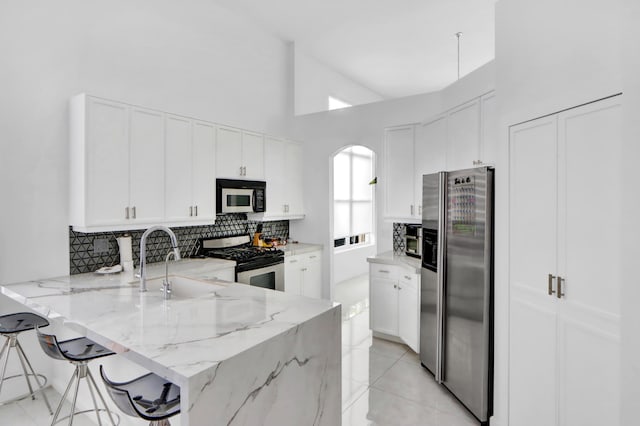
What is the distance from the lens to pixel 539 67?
2.03 metres

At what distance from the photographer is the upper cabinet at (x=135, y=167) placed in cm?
301

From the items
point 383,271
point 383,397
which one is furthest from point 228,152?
point 383,397

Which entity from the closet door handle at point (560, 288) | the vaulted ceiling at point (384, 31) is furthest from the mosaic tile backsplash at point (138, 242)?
the closet door handle at point (560, 288)

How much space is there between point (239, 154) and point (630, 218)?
12.6 feet

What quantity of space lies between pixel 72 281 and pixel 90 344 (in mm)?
936

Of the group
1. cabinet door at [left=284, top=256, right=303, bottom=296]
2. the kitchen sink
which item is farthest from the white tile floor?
cabinet door at [left=284, top=256, right=303, bottom=296]

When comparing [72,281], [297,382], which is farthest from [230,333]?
[72,281]

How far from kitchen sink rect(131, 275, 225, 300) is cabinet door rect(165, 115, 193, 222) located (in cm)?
94

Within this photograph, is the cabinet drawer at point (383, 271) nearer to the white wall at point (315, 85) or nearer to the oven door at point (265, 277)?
the oven door at point (265, 277)

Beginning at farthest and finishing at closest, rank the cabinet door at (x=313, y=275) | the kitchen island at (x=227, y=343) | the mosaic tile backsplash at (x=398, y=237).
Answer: the cabinet door at (x=313, y=275)
the mosaic tile backsplash at (x=398, y=237)
the kitchen island at (x=227, y=343)

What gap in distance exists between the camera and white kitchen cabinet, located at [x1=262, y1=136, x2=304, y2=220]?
496 centimetres

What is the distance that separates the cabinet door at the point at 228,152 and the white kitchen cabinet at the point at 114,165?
762mm

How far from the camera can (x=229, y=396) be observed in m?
1.37

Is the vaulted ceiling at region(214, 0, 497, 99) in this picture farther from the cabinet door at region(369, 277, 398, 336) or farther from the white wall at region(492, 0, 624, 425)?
the cabinet door at region(369, 277, 398, 336)
